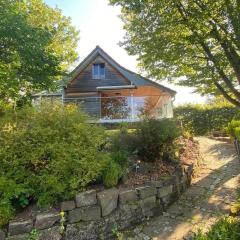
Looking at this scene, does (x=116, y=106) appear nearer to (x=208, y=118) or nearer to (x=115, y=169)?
(x=208, y=118)

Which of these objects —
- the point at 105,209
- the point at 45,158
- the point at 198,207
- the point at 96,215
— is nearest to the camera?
the point at 96,215

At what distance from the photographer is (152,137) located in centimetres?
739

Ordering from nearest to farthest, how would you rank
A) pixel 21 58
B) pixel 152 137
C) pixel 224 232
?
pixel 224 232
pixel 152 137
pixel 21 58

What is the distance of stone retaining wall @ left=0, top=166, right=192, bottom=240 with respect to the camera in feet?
17.5

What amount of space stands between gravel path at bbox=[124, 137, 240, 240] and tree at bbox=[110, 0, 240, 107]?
11.4 ft

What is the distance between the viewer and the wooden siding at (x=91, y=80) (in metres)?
20.6

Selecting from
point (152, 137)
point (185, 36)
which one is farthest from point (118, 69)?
point (152, 137)

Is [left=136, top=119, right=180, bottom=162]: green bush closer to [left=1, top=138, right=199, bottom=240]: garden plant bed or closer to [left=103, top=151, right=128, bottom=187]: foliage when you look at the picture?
[left=1, top=138, right=199, bottom=240]: garden plant bed

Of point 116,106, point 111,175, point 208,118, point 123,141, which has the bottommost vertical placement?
point 111,175

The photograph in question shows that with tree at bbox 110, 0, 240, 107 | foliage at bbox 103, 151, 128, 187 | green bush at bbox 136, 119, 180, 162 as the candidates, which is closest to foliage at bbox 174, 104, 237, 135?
tree at bbox 110, 0, 240, 107

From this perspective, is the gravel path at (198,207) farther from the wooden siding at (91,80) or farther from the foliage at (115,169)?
the wooden siding at (91,80)

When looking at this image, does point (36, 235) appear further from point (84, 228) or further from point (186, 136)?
point (186, 136)

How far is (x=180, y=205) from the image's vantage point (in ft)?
22.8

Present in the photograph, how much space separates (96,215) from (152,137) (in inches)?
99.5
